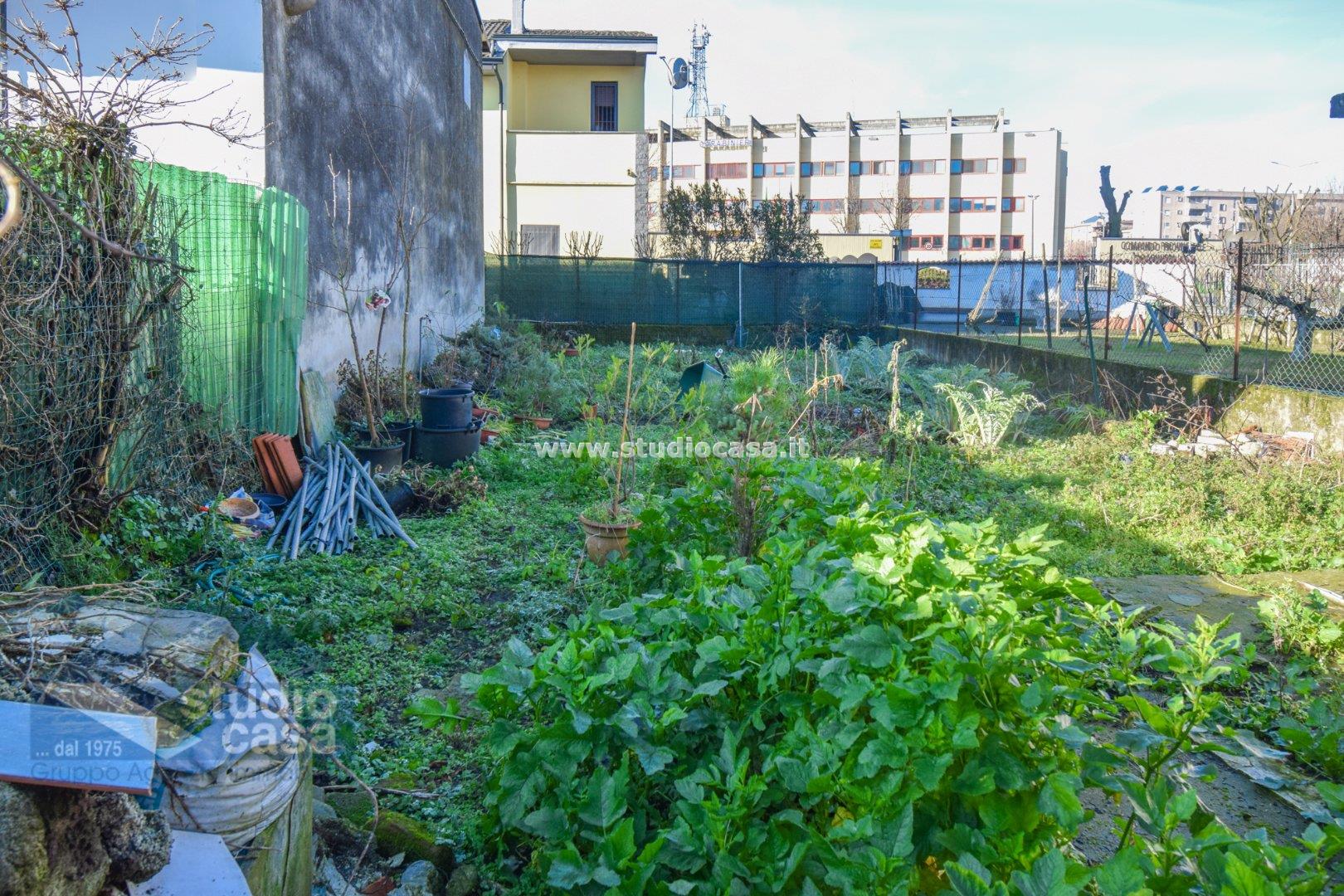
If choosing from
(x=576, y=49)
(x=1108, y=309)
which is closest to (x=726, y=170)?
(x=576, y=49)

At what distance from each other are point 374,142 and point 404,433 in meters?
3.45

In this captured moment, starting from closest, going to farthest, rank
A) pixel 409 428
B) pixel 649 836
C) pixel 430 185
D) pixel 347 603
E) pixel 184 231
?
pixel 649 836 → pixel 347 603 → pixel 184 231 → pixel 409 428 → pixel 430 185

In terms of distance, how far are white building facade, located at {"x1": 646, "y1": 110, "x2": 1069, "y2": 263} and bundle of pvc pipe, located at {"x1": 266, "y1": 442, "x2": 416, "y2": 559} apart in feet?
176

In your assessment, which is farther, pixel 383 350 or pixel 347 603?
pixel 383 350

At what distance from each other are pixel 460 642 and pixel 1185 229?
28.9 m

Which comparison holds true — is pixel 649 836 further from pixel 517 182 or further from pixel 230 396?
pixel 517 182

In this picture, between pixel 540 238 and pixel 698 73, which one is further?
pixel 698 73

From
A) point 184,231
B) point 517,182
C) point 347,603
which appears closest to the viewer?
point 347,603

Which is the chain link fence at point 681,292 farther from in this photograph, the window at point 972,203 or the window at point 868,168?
the window at point 868,168

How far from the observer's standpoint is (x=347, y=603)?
4758mm

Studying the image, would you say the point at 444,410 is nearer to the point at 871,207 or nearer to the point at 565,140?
the point at 565,140

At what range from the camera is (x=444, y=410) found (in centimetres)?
795

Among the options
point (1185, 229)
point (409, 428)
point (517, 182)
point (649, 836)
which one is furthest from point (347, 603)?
point (1185, 229)

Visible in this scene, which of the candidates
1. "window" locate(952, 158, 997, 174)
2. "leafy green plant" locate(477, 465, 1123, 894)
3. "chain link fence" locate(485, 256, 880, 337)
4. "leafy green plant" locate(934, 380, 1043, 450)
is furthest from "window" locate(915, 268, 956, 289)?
"leafy green plant" locate(477, 465, 1123, 894)
